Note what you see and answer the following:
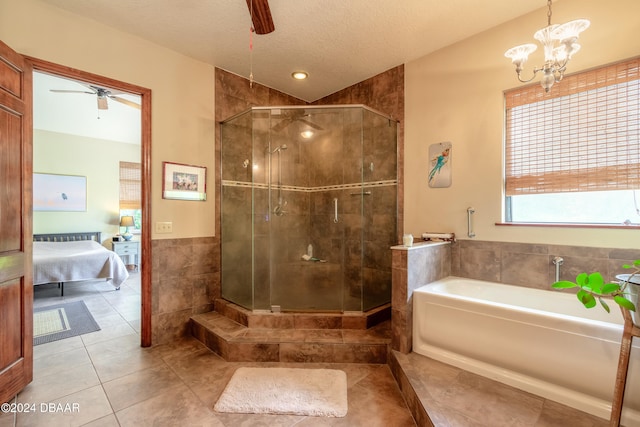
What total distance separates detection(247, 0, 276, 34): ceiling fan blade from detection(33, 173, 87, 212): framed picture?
525 cm

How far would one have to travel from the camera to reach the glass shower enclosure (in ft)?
8.88

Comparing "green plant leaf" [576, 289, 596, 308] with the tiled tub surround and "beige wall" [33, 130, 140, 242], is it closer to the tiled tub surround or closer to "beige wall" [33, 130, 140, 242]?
the tiled tub surround

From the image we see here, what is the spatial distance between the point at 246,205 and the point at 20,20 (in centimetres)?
205

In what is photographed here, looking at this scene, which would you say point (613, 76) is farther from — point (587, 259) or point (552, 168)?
point (587, 259)

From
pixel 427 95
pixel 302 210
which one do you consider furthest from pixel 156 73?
pixel 427 95

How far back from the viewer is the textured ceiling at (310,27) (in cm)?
203

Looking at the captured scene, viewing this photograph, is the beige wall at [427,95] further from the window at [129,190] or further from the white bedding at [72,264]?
the window at [129,190]

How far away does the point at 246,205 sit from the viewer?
2893 millimetres

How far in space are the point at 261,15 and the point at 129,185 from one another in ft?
17.8

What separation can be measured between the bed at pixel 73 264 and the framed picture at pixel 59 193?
0.63 m

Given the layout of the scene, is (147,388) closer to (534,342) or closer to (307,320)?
(307,320)

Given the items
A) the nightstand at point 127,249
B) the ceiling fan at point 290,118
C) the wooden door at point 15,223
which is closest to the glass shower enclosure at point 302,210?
the ceiling fan at point 290,118

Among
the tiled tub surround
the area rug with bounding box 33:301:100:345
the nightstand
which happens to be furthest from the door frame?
the nightstand

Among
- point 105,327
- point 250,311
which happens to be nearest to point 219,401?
point 250,311
